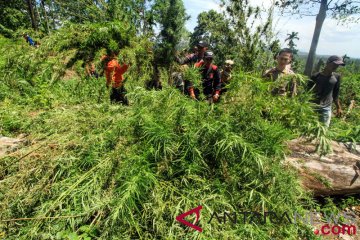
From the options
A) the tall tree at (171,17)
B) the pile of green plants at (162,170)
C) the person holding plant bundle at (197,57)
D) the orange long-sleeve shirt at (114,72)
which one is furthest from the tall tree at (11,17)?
the pile of green plants at (162,170)

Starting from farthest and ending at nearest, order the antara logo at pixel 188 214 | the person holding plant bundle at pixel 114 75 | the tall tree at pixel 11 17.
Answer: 1. the tall tree at pixel 11 17
2. the person holding plant bundle at pixel 114 75
3. the antara logo at pixel 188 214

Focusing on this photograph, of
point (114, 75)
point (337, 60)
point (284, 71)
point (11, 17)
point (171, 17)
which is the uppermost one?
point (11, 17)

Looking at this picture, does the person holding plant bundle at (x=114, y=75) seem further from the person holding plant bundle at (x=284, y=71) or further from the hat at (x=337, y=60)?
the hat at (x=337, y=60)

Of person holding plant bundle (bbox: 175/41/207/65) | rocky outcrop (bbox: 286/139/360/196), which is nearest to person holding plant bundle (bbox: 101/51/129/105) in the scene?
person holding plant bundle (bbox: 175/41/207/65)

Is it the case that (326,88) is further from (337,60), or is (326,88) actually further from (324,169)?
(324,169)

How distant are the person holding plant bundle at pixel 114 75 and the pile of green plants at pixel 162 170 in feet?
3.79

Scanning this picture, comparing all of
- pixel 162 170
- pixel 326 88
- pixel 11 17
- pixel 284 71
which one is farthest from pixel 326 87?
pixel 11 17

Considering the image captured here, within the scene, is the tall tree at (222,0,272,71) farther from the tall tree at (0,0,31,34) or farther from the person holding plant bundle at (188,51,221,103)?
the tall tree at (0,0,31,34)

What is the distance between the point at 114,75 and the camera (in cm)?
396

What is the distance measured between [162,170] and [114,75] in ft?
7.51

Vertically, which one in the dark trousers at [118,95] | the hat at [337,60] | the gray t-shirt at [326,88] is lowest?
the dark trousers at [118,95]

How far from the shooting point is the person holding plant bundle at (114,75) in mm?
3730

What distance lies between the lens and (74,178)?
221cm

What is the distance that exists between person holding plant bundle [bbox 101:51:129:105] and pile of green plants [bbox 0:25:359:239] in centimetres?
115
